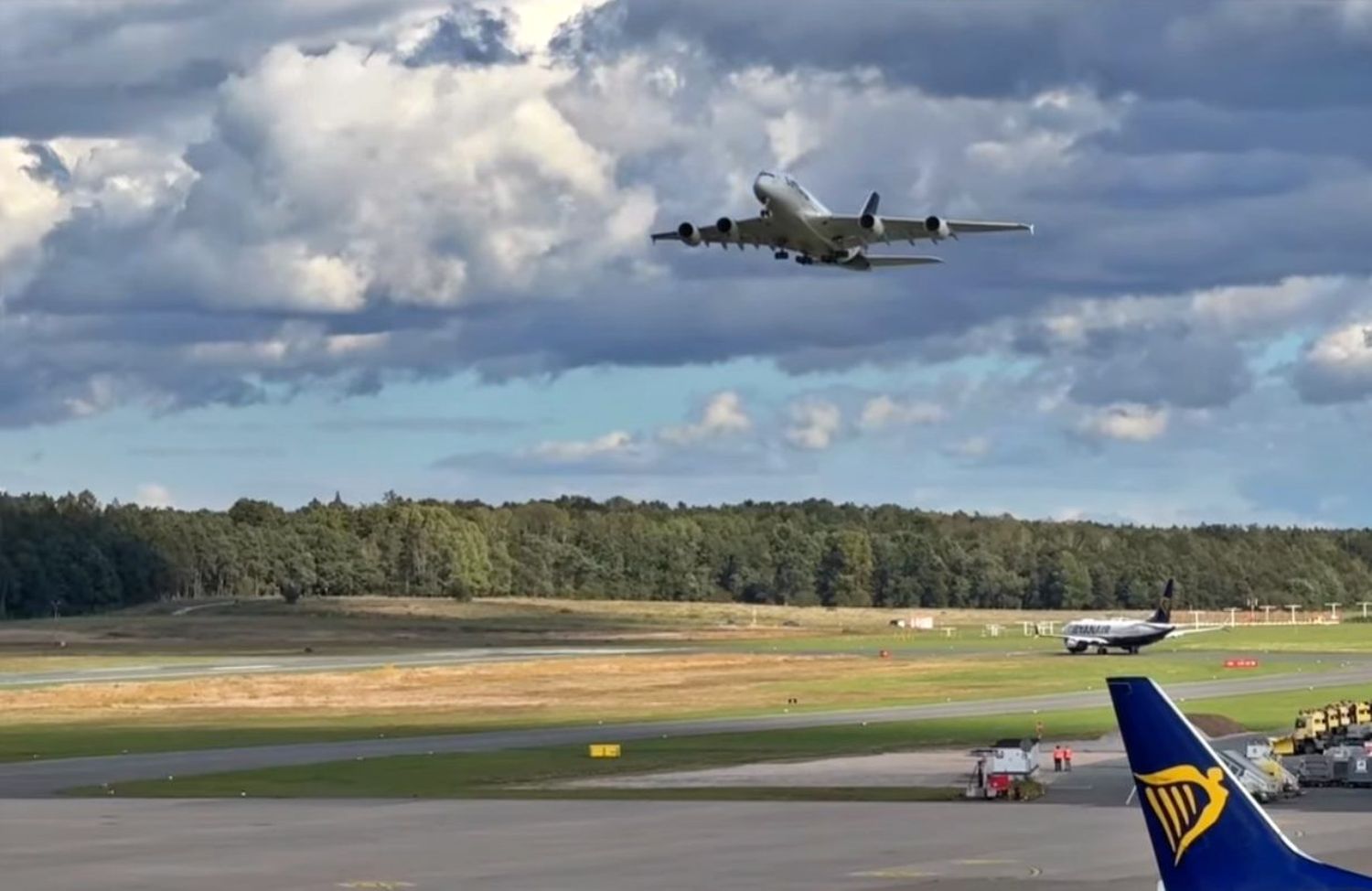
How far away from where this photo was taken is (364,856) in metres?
52.4

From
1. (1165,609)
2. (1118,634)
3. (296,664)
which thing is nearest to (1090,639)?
(1118,634)

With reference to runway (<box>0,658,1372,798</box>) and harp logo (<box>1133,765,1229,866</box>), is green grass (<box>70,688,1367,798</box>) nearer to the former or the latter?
runway (<box>0,658,1372,798</box>)

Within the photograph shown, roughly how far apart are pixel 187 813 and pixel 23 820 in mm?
4240

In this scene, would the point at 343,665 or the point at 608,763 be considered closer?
the point at 608,763

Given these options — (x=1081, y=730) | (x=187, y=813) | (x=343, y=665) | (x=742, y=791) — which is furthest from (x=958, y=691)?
(x=187, y=813)

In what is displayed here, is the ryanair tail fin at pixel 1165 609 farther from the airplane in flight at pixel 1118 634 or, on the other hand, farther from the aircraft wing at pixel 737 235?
the aircraft wing at pixel 737 235

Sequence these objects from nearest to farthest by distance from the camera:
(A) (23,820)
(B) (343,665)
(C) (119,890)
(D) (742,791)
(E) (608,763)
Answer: (C) (119,890) → (A) (23,820) → (D) (742,791) → (E) (608,763) → (B) (343,665)

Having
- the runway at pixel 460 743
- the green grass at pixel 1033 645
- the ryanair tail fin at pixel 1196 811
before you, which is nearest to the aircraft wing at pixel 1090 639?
the green grass at pixel 1033 645

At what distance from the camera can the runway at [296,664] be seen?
134m

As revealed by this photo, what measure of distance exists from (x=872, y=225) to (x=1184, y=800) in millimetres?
63145

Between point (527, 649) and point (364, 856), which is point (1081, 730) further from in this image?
point (527, 649)

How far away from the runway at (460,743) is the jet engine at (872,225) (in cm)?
2081

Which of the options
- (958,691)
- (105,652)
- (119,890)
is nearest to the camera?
(119,890)

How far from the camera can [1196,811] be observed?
23.1 meters
